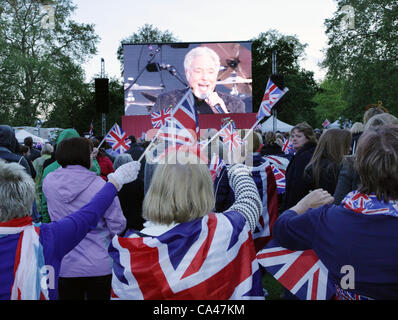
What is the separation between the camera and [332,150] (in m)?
4.03

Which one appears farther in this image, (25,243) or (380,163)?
(25,243)

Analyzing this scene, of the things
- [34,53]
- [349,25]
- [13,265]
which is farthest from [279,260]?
[34,53]

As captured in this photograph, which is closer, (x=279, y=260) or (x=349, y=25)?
(x=279, y=260)

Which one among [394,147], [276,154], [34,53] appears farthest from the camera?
[34,53]

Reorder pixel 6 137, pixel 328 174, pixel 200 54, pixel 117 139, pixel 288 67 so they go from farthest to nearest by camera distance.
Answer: pixel 288 67, pixel 200 54, pixel 117 139, pixel 6 137, pixel 328 174

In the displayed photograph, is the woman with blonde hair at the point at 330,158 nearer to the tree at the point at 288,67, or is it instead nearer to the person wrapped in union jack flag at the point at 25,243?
the person wrapped in union jack flag at the point at 25,243

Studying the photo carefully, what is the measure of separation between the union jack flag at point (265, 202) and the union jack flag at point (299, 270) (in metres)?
1.85

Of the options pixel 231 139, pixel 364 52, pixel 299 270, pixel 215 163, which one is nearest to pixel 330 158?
pixel 231 139

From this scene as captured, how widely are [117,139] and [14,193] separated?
7316mm

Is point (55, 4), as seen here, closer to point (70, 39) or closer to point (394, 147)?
point (70, 39)

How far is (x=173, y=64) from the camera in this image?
82.9 ft

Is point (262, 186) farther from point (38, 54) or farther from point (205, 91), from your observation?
point (38, 54)

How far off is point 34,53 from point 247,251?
3466cm

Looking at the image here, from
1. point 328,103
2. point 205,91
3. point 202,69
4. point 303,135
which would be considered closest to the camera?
point 303,135
